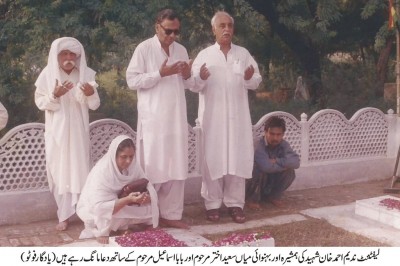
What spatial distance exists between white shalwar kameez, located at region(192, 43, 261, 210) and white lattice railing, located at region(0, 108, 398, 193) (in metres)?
0.73

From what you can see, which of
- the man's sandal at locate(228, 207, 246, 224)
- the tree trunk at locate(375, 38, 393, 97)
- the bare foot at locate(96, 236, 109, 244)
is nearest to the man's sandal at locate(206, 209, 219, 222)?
the man's sandal at locate(228, 207, 246, 224)

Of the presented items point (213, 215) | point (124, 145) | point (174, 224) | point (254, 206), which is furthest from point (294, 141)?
point (124, 145)

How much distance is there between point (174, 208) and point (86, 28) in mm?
2501

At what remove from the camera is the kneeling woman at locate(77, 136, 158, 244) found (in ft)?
16.4

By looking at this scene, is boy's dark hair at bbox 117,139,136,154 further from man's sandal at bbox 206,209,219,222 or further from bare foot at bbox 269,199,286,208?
bare foot at bbox 269,199,286,208

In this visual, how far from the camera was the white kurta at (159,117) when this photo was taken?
5.38 meters

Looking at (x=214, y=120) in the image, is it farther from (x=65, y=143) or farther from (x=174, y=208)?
(x=65, y=143)

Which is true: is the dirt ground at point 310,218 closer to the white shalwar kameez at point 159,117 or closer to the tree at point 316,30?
the white shalwar kameez at point 159,117

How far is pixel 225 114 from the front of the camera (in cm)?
577

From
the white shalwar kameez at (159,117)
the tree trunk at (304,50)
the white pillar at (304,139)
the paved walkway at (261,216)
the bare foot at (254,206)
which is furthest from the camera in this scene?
the tree trunk at (304,50)

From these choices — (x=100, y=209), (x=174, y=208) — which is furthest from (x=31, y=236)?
(x=174, y=208)

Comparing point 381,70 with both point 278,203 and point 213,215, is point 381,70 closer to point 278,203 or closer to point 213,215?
point 278,203

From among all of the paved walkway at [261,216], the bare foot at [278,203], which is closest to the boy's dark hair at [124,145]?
the paved walkway at [261,216]

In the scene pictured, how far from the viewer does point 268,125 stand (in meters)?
6.42
